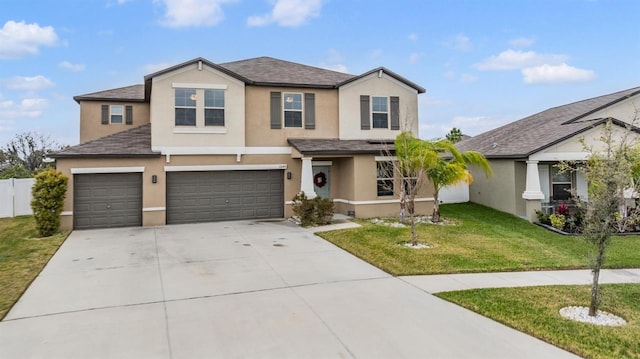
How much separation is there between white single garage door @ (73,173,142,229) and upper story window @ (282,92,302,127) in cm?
618

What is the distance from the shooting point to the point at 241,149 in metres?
15.3

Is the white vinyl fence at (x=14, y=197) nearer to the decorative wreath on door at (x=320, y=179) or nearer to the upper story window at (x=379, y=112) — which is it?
the decorative wreath on door at (x=320, y=179)

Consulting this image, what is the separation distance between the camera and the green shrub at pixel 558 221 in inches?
540

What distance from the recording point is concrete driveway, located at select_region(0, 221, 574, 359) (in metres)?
4.62

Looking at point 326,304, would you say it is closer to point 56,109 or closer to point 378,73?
point 378,73

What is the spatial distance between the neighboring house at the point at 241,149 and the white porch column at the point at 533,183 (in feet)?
12.6

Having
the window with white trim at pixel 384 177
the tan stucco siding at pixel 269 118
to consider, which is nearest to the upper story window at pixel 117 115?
the tan stucco siding at pixel 269 118

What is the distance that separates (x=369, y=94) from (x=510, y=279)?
424 inches

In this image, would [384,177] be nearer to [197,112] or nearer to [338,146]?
[338,146]

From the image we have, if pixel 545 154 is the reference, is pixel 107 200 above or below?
below

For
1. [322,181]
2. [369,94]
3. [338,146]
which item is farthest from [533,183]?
[322,181]

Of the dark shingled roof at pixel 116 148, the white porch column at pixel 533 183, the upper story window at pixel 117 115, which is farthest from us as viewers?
the upper story window at pixel 117 115

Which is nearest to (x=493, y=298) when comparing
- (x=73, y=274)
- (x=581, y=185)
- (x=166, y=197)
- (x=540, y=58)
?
(x=73, y=274)

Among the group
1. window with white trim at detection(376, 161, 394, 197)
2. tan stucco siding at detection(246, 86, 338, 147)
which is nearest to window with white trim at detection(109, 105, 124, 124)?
tan stucco siding at detection(246, 86, 338, 147)
